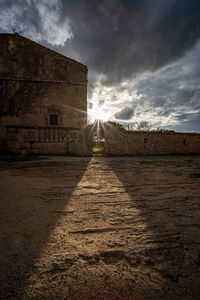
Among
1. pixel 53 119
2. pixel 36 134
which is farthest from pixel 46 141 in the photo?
pixel 53 119

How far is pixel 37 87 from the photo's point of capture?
12.6m

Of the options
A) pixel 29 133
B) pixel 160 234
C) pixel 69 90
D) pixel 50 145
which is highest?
pixel 69 90

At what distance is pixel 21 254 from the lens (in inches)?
41.5

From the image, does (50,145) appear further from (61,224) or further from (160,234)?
(160,234)

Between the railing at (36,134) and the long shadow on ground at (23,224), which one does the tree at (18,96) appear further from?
the long shadow on ground at (23,224)

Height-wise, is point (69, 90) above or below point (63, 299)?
above

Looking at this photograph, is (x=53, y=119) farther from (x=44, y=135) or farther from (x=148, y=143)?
(x=148, y=143)

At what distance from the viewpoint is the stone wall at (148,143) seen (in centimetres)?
1100

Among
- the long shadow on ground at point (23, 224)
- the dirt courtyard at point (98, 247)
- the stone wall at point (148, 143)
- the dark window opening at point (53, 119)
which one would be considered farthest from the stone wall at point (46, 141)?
the dark window opening at point (53, 119)

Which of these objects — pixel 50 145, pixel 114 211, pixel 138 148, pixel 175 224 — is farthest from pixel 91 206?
pixel 138 148

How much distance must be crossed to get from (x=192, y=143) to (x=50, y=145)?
13.6m

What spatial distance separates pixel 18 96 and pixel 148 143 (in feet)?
42.9

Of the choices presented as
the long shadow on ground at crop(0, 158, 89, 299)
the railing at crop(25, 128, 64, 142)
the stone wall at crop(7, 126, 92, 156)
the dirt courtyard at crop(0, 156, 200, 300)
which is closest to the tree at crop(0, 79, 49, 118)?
the stone wall at crop(7, 126, 92, 156)

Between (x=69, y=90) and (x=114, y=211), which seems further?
(x=69, y=90)
